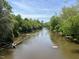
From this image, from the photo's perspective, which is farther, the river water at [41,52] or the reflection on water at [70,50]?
the reflection on water at [70,50]

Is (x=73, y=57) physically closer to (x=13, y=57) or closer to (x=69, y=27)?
(x=13, y=57)

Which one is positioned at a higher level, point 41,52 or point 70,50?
point 41,52

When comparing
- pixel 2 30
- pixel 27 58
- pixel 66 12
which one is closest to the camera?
pixel 27 58

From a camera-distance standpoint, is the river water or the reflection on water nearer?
the river water

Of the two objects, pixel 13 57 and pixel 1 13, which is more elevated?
pixel 1 13

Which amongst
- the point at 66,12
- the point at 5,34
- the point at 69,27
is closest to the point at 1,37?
the point at 5,34

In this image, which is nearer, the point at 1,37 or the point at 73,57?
the point at 73,57

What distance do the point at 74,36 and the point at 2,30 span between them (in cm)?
2068

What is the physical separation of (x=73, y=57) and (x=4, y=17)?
11612 mm

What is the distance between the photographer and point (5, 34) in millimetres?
33656

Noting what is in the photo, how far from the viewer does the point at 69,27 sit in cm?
4619

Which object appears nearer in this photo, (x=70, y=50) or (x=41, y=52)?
(x=41, y=52)

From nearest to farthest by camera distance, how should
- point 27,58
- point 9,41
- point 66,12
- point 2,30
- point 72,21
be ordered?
point 27,58, point 2,30, point 9,41, point 72,21, point 66,12

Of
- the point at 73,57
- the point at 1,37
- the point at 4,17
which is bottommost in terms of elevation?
the point at 73,57
